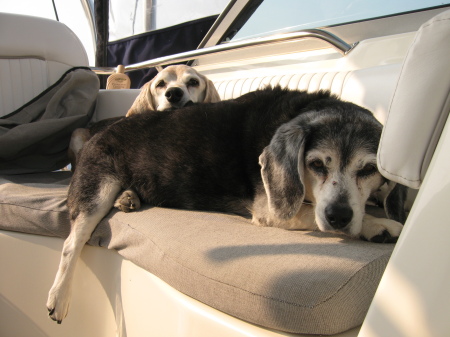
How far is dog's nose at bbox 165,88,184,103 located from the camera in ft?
9.32

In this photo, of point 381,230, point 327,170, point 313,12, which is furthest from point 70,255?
point 313,12

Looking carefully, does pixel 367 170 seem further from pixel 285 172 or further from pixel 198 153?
pixel 198 153

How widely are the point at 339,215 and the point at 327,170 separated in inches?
8.5

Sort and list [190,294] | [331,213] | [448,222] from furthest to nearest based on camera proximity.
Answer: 1. [331,213]
2. [190,294]
3. [448,222]

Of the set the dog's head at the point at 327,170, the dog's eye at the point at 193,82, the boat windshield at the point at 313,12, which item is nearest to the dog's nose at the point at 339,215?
the dog's head at the point at 327,170

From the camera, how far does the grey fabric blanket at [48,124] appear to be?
2.91m

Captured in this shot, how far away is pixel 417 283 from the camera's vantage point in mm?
855

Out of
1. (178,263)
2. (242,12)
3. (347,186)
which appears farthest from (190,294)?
(242,12)

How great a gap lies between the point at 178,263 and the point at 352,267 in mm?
545

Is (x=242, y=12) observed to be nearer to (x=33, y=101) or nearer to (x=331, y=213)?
(x=33, y=101)

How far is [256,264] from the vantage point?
119cm

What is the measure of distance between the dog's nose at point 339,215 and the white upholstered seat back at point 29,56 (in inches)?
116

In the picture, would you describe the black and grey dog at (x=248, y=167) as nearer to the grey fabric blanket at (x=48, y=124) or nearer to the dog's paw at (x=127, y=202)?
the dog's paw at (x=127, y=202)

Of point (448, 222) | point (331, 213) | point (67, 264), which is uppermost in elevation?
point (448, 222)
